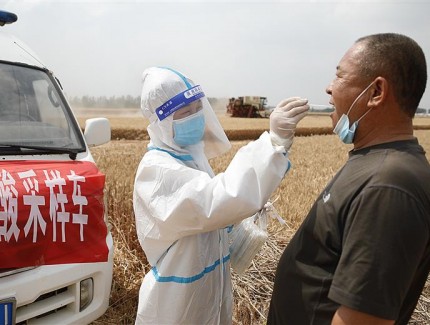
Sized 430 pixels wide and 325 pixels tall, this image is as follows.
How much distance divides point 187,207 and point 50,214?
3.53 ft

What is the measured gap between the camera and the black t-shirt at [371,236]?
1.19 meters

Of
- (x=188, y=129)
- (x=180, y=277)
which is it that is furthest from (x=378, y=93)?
(x=180, y=277)

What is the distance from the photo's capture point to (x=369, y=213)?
122cm

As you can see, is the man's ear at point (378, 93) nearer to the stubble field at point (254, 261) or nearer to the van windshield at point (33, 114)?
the van windshield at point (33, 114)

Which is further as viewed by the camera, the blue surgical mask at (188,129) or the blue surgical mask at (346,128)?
the blue surgical mask at (188,129)

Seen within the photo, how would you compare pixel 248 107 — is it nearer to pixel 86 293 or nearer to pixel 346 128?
pixel 86 293

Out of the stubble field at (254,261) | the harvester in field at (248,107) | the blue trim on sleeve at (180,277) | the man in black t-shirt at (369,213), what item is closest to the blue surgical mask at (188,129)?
the blue trim on sleeve at (180,277)

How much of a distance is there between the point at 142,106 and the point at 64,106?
1.51 meters

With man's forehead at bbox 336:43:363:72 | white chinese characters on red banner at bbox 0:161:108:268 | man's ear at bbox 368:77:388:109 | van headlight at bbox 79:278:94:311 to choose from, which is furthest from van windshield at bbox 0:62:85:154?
man's ear at bbox 368:77:388:109

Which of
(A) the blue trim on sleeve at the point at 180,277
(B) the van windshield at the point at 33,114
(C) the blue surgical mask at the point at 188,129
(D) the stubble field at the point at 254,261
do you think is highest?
(C) the blue surgical mask at the point at 188,129

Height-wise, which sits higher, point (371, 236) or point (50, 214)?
point (371, 236)

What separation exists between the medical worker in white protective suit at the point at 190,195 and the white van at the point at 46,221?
622mm

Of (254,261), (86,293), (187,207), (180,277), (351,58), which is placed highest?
(351,58)

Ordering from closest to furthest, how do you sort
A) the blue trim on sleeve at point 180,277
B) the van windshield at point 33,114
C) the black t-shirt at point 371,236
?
the black t-shirt at point 371,236
the blue trim on sleeve at point 180,277
the van windshield at point 33,114
